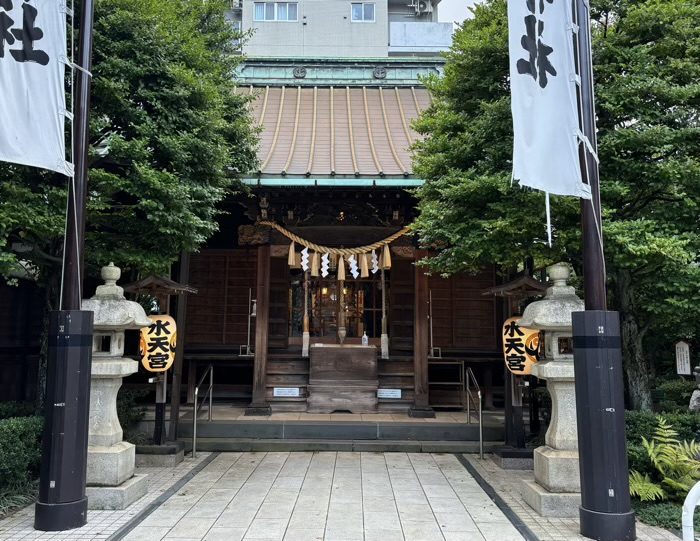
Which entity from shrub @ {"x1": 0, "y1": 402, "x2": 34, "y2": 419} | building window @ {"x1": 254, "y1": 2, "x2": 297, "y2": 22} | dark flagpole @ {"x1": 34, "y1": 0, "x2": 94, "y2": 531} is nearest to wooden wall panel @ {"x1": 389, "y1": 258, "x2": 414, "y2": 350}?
shrub @ {"x1": 0, "y1": 402, "x2": 34, "y2": 419}

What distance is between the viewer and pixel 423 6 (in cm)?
3397

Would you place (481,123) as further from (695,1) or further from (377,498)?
(377,498)

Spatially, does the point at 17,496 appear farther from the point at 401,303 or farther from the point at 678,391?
the point at 678,391

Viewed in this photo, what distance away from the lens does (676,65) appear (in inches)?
226

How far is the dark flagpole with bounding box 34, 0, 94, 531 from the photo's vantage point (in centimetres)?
475

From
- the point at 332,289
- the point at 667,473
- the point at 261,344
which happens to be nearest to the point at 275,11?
the point at 332,289

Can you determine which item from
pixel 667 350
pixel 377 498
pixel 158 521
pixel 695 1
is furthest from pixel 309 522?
pixel 667 350

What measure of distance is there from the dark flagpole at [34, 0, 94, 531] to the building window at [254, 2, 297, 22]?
29859 millimetres

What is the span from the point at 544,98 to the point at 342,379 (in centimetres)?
685

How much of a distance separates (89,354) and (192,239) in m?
2.20

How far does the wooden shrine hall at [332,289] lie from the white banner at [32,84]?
12.0ft

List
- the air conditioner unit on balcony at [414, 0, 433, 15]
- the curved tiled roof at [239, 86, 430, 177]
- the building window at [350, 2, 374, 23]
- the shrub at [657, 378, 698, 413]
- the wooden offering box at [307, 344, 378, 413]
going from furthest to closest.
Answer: the air conditioner unit on balcony at [414, 0, 433, 15]
the building window at [350, 2, 374, 23]
the shrub at [657, 378, 698, 413]
the wooden offering box at [307, 344, 378, 413]
the curved tiled roof at [239, 86, 430, 177]

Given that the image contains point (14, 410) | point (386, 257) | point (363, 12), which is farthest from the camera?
point (363, 12)

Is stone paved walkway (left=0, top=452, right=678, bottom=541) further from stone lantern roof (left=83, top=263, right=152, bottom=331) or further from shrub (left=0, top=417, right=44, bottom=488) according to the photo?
stone lantern roof (left=83, top=263, right=152, bottom=331)
